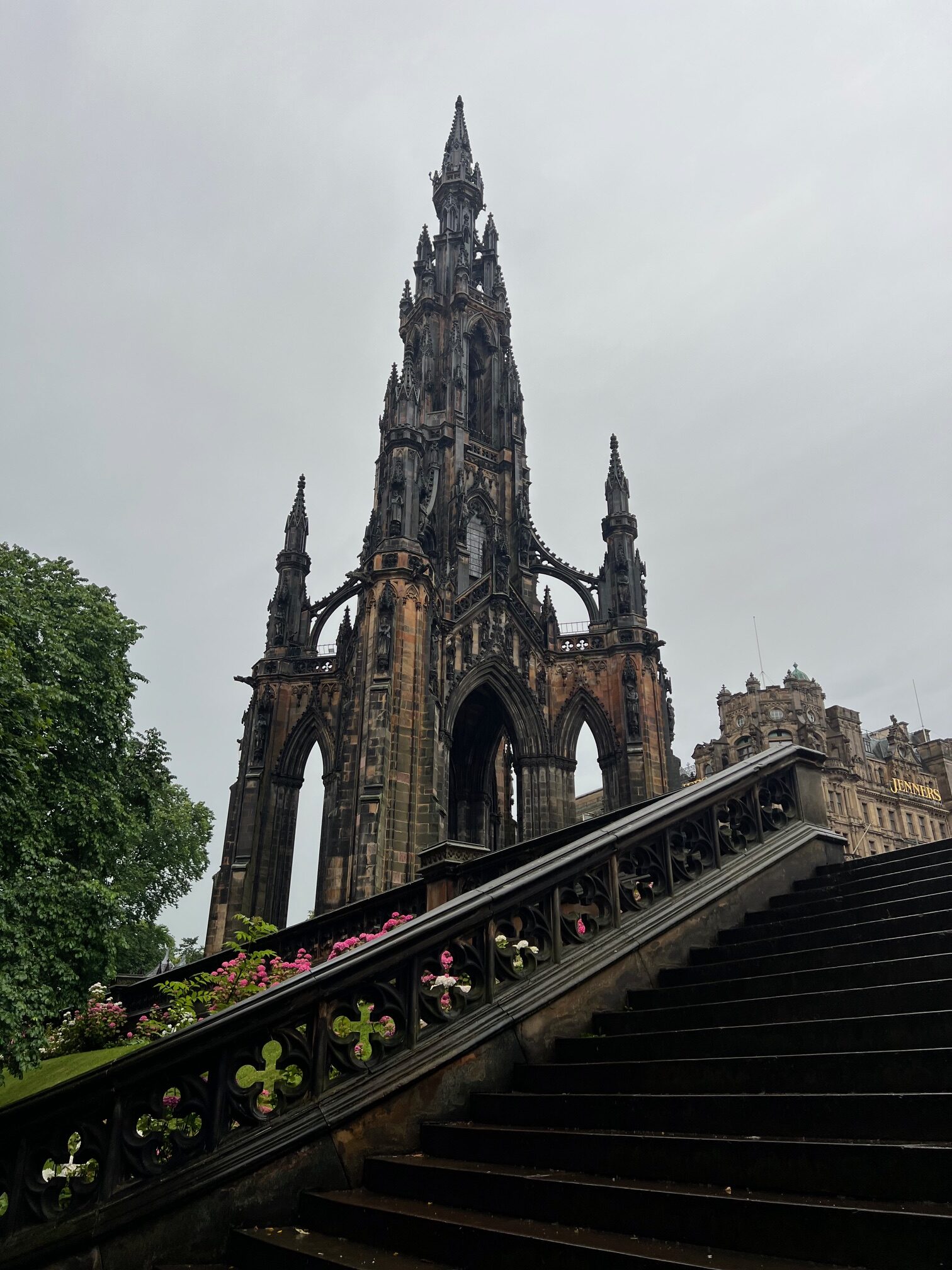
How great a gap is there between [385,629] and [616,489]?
12328 mm

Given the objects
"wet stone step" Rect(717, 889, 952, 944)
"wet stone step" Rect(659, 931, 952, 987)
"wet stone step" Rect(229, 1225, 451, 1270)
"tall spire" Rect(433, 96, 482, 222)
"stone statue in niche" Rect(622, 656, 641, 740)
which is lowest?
"wet stone step" Rect(229, 1225, 451, 1270)

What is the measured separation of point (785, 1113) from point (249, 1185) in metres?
2.49

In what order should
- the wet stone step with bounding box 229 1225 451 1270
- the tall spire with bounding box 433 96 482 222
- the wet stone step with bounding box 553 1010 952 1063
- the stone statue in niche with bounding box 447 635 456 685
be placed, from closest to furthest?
the wet stone step with bounding box 229 1225 451 1270 → the wet stone step with bounding box 553 1010 952 1063 → the stone statue in niche with bounding box 447 635 456 685 → the tall spire with bounding box 433 96 482 222

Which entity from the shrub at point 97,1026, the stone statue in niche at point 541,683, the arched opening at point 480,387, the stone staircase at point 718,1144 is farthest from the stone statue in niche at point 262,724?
the stone staircase at point 718,1144

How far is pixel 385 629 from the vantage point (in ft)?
75.1

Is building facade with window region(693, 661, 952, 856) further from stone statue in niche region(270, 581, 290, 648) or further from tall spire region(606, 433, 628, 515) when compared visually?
stone statue in niche region(270, 581, 290, 648)

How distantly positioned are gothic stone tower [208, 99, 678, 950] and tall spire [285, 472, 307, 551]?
0.06 meters

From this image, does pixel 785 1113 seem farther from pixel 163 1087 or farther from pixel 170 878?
pixel 170 878

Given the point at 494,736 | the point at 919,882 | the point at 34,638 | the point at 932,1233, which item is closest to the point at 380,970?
the point at 932,1233

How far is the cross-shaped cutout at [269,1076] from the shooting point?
14.0 feet

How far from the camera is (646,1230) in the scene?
3.00 m

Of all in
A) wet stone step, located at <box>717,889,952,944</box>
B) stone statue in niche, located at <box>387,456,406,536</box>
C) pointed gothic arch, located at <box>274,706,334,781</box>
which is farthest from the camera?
pointed gothic arch, located at <box>274,706,334,781</box>

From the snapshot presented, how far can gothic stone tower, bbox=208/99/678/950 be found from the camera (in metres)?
21.9

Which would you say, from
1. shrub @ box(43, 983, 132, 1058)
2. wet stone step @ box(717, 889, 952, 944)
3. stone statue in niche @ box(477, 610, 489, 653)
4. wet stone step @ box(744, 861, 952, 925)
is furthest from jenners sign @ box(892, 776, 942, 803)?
wet stone step @ box(717, 889, 952, 944)
